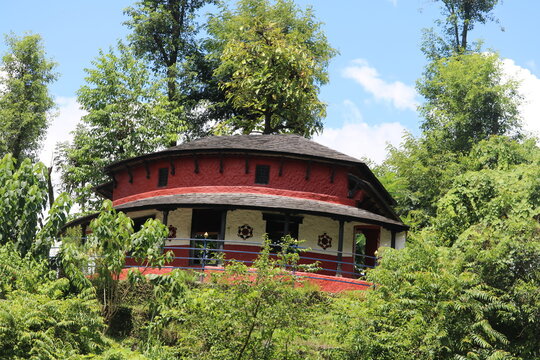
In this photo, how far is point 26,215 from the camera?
935 inches

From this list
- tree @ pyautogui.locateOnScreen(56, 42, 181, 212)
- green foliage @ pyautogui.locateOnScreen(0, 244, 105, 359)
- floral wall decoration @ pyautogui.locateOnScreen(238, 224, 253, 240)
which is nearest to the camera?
green foliage @ pyautogui.locateOnScreen(0, 244, 105, 359)

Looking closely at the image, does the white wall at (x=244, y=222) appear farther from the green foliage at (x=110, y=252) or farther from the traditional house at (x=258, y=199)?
the green foliage at (x=110, y=252)

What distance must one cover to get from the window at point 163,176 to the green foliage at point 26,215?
30.1 feet

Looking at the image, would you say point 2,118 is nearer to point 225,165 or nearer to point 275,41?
point 275,41

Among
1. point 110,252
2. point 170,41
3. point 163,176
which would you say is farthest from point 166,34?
point 110,252

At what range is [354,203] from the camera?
107ft

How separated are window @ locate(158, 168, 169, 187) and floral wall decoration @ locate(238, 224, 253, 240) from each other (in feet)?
15.9

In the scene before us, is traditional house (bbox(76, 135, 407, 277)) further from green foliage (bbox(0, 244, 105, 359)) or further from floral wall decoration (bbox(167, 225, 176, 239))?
green foliage (bbox(0, 244, 105, 359))

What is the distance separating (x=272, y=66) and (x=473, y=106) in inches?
465

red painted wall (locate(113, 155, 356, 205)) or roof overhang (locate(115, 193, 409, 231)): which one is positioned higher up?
red painted wall (locate(113, 155, 356, 205))

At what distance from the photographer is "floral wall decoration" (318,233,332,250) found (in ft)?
101

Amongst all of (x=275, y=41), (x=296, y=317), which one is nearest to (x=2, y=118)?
(x=275, y=41)

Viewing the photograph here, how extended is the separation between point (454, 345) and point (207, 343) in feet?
19.2

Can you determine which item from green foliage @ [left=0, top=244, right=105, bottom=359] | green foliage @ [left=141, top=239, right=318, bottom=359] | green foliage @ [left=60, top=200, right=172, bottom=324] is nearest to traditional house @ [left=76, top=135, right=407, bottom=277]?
green foliage @ [left=60, top=200, right=172, bottom=324]
